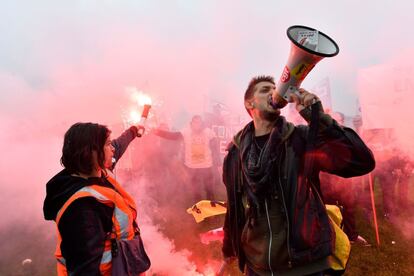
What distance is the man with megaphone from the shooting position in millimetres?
1751

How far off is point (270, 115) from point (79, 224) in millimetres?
1596

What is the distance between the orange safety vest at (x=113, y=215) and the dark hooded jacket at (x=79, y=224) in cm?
4

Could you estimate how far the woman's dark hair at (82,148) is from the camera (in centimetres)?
216

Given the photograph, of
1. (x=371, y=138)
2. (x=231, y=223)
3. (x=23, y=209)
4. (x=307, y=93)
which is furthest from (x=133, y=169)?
(x=307, y=93)

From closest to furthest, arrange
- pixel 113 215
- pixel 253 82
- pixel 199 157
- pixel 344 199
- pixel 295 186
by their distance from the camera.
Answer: pixel 295 186, pixel 113 215, pixel 253 82, pixel 344 199, pixel 199 157

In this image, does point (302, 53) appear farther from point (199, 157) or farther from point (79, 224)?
point (199, 157)

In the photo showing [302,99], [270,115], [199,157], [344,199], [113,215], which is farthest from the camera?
[199,157]

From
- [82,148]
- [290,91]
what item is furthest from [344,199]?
[82,148]

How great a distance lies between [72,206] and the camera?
1941 millimetres

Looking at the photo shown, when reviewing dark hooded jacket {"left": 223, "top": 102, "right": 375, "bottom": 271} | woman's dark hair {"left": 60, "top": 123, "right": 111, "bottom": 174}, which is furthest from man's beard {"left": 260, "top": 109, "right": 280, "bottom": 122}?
woman's dark hair {"left": 60, "top": 123, "right": 111, "bottom": 174}

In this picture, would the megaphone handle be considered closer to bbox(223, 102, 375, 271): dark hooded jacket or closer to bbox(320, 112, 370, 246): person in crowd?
bbox(223, 102, 375, 271): dark hooded jacket

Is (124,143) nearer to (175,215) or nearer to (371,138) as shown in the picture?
(175,215)

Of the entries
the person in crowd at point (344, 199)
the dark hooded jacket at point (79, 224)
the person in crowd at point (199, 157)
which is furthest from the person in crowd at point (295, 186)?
the person in crowd at point (199, 157)

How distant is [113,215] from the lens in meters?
2.17
